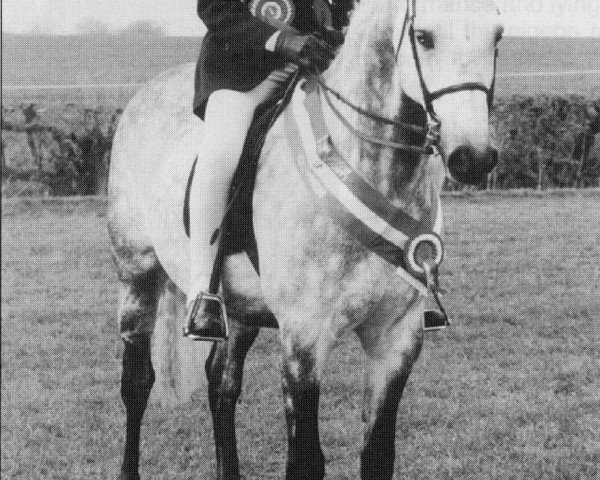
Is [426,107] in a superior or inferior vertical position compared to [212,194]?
superior

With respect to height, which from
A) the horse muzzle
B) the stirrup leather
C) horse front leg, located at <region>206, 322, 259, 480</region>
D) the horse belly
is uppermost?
the horse muzzle

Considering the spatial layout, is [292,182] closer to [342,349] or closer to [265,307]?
[265,307]

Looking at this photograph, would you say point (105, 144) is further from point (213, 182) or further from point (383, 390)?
point (383, 390)

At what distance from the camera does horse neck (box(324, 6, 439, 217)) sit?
10.9 feet

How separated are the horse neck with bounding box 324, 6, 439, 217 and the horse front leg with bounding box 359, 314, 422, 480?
1.61 feet

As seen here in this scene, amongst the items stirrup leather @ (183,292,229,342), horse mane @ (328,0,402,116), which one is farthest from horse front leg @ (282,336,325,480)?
horse mane @ (328,0,402,116)

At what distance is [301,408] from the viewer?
11.6 feet

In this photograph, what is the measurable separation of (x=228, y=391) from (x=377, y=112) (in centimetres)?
198

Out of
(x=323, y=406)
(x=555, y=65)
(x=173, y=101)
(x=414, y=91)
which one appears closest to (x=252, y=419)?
(x=323, y=406)

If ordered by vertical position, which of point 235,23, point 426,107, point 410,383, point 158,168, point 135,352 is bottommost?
point 410,383

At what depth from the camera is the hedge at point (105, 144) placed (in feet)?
40.2

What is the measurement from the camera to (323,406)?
19.6 feet

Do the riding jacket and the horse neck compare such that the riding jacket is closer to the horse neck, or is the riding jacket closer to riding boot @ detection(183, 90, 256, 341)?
riding boot @ detection(183, 90, 256, 341)

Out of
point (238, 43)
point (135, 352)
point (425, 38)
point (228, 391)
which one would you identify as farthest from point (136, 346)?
point (425, 38)
